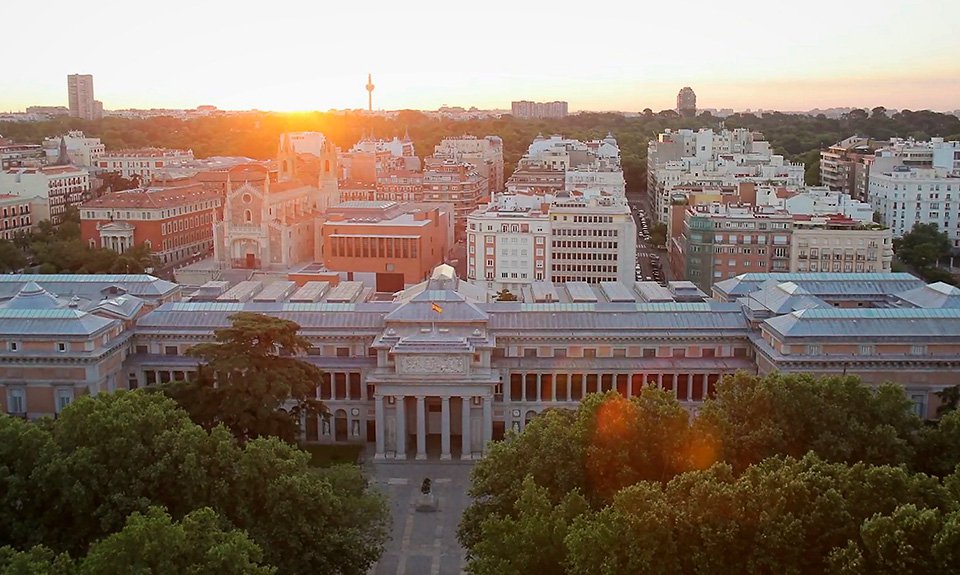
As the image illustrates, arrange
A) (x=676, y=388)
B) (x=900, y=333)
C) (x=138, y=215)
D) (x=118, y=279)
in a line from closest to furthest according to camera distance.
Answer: (x=900, y=333) → (x=676, y=388) → (x=118, y=279) → (x=138, y=215)

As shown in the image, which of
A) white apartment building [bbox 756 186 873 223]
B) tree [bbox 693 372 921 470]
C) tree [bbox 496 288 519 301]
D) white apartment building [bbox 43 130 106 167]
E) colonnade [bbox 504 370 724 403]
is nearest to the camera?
tree [bbox 693 372 921 470]

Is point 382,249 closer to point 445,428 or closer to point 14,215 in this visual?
point 445,428

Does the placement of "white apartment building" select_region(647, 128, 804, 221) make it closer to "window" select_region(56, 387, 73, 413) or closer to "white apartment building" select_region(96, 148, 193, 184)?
"white apartment building" select_region(96, 148, 193, 184)

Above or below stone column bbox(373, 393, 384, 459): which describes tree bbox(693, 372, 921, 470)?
above

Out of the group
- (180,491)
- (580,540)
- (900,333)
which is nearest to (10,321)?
(180,491)

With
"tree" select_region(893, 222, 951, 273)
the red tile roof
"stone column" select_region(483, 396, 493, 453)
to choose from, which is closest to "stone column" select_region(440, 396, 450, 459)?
"stone column" select_region(483, 396, 493, 453)

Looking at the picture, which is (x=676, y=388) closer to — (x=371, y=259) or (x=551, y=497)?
(x=551, y=497)

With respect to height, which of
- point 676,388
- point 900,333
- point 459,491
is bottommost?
point 459,491
